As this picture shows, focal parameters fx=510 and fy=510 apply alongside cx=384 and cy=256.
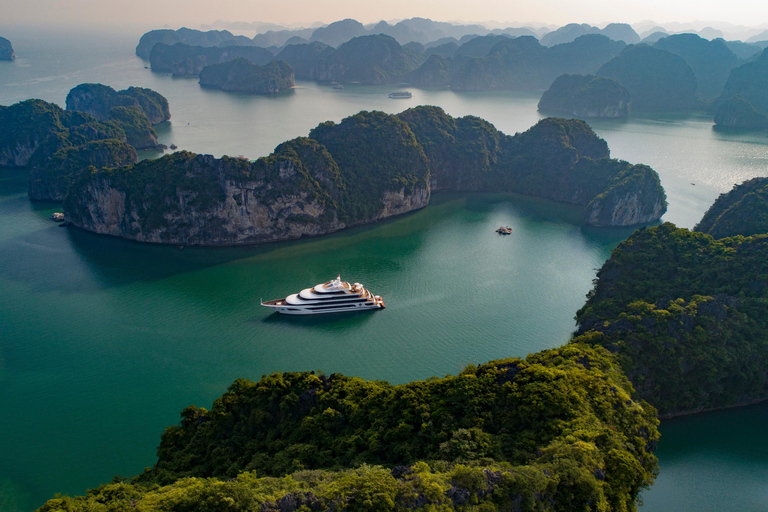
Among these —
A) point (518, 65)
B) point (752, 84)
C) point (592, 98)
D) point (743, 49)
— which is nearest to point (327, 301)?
point (592, 98)

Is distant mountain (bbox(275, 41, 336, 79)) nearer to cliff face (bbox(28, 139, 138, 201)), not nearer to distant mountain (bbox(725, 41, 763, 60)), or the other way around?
cliff face (bbox(28, 139, 138, 201))

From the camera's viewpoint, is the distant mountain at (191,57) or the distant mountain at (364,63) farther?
the distant mountain at (191,57)

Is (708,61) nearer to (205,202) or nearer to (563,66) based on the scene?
(563,66)

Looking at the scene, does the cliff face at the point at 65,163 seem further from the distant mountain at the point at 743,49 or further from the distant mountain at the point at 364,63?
the distant mountain at the point at 743,49

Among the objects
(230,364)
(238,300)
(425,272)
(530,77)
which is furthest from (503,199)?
(530,77)

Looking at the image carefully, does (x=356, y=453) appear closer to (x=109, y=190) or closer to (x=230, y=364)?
(x=230, y=364)

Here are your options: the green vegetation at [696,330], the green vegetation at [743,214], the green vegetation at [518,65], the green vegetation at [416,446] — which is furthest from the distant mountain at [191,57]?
the green vegetation at [416,446]
